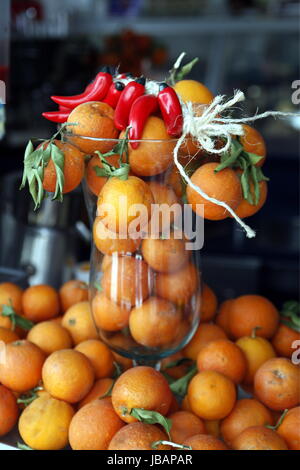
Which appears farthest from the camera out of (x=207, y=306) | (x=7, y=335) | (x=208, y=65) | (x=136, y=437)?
(x=208, y=65)

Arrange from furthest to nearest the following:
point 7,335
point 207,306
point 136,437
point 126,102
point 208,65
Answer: point 208,65, point 207,306, point 7,335, point 126,102, point 136,437

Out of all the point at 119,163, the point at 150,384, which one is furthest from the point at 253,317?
the point at 119,163

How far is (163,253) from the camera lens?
825 millimetres

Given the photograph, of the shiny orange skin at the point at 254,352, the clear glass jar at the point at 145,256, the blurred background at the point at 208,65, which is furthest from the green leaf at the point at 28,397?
the blurred background at the point at 208,65

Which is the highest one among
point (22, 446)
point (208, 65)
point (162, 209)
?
point (208, 65)

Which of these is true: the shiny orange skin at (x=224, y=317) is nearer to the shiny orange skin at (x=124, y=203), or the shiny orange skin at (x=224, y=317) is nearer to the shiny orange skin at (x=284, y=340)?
the shiny orange skin at (x=284, y=340)

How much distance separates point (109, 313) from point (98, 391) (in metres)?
0.12

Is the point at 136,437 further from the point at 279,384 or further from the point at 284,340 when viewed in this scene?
the point at 284,340

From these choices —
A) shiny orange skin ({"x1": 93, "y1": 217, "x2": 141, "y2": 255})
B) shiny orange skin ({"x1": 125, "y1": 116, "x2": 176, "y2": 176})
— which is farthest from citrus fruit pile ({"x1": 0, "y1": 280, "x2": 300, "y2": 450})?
shiny orange skin ({"x1": 125, "y1": 116, "x2": 176, "y2": 176})

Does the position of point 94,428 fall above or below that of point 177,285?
below

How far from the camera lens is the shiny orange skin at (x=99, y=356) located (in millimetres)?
911

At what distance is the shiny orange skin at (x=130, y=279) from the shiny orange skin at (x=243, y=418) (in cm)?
22
